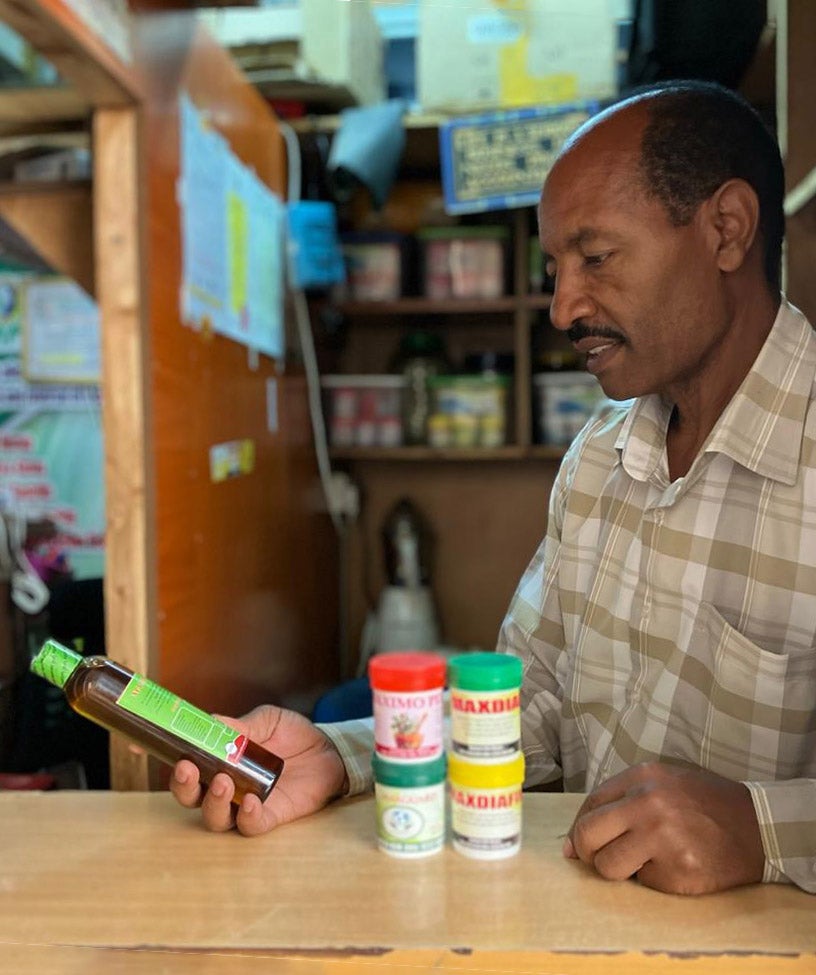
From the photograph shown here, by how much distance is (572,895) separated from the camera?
21.3 inches

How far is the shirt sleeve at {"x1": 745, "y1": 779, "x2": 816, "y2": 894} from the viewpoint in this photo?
0.56 m

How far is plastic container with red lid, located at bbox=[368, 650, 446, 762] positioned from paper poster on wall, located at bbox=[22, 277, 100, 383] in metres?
1.48

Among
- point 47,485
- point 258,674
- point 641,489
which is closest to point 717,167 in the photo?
point 641,489

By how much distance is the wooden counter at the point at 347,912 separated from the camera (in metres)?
0.48

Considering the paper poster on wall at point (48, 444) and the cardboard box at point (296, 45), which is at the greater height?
the cardboard box at point (296, 45)

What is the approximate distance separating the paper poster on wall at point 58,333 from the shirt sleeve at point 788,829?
160cm

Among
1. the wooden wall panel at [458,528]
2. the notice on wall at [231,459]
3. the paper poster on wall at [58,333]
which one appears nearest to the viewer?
the notice on wall at [231,459]

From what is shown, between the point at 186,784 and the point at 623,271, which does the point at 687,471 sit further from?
the point at 186,784

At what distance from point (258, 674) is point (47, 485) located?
2.01 feet

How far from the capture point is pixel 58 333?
1.86 metres

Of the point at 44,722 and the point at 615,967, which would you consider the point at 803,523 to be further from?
the point at 44,722

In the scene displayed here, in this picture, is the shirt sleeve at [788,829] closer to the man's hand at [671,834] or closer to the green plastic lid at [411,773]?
the man's hand at [671,834]

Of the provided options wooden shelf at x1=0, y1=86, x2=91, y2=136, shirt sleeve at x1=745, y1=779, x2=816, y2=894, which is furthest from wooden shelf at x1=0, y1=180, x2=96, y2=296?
shirt sleeve at x1=745, y1=779, x2=816, y2=894

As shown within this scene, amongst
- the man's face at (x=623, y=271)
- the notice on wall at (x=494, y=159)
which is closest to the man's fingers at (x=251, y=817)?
the man's face at (x=623, y=271)
